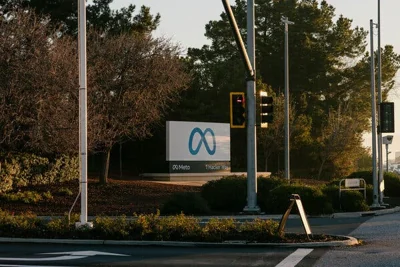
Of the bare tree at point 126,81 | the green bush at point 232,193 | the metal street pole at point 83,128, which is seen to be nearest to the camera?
the metal street pole at point 83,128

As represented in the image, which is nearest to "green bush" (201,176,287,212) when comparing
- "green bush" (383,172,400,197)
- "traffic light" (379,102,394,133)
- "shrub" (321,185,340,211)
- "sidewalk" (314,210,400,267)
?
"shrub" (321,185,340,211)

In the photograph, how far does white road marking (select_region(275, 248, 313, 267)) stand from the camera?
1288cm

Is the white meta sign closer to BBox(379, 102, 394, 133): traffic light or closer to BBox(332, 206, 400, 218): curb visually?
BBox(379, 102, 394, 133): traffic light

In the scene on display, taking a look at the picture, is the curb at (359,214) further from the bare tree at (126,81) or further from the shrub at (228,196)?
the bare tree at (126,81)

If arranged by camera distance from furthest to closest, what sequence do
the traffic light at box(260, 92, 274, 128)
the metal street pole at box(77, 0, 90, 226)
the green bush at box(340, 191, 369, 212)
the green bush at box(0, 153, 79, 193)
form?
the green bush at box(0, 153, 79, 193) < the green bush at box(340, 191, 369, 212) < the traffic light at box(260, 92, 274, 128) < the metal street pole at box(77, 0, 90, 226)

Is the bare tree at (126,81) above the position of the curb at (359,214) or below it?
above

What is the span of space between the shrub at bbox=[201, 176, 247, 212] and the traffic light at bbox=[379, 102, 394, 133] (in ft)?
19.6

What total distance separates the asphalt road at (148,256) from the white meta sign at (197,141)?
25129 millimetres

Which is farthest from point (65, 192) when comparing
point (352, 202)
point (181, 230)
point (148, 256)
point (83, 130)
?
point (148, 256)

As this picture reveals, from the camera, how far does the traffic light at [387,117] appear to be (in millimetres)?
28562

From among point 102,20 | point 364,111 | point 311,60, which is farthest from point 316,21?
point 102,20

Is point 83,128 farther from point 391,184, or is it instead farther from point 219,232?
point 391,184

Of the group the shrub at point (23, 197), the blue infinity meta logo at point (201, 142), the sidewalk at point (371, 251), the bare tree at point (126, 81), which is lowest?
the sidewalk at point (371, 251)

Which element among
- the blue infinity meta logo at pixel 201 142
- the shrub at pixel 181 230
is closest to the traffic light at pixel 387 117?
the shrub at pixel 181 230
